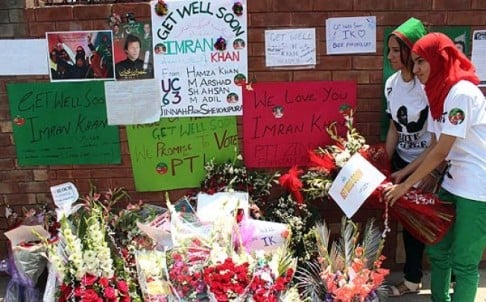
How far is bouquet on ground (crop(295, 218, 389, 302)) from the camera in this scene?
288 cm

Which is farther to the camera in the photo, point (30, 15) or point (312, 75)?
point (312, 75)

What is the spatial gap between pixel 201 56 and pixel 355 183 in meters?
1.32

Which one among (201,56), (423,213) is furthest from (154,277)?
(423,213)

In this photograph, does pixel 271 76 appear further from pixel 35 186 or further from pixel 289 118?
pixel 35 186

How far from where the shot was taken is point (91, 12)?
3445 mm

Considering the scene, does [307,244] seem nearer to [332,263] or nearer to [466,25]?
[332,263]

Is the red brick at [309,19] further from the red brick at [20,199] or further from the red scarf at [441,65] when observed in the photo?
the red brick at [20,199]

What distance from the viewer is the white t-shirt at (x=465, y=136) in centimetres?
274

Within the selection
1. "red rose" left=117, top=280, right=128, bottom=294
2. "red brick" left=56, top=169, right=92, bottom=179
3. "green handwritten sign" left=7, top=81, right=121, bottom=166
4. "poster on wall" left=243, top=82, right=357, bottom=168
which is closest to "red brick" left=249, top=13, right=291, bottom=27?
"poster on wall" left=243, top=82, right=357, bottom=168

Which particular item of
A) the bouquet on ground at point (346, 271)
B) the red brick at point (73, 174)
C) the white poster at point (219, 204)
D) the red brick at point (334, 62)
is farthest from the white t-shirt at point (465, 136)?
the red brick at point (73, 174)

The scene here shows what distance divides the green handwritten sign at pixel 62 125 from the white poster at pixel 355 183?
60.4 inches

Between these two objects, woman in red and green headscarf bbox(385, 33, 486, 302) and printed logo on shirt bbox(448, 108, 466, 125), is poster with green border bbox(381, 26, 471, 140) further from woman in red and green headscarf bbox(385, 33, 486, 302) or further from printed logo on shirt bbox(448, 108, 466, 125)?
printed logo on shirt bbox(448, 108, 466, 125)

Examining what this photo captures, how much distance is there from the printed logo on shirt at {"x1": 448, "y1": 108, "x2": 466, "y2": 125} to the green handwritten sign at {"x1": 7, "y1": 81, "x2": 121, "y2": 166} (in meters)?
2.14

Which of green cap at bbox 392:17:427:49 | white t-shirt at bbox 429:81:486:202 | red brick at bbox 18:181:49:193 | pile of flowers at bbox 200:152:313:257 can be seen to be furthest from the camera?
red brick at bbox 18:181:49:193
